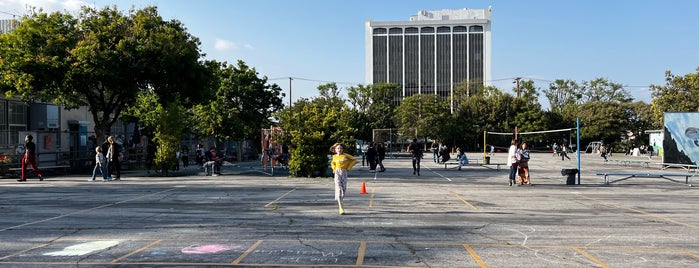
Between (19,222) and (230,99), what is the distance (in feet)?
104

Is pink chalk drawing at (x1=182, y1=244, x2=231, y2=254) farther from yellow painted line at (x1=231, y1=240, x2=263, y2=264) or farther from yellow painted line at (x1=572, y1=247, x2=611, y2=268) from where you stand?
yellow painted line at (x1=572, y1=247, x2=611, y2=268)

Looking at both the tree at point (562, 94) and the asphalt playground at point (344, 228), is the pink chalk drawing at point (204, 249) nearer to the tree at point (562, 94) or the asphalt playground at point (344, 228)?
the asphalt playground at point (344, 228)

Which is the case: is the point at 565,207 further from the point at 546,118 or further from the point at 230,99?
the point at 546,118

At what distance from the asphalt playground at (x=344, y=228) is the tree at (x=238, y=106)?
21057 millimetres

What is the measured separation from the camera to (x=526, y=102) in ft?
281

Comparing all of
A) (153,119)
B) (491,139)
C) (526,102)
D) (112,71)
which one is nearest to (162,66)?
(112,71)

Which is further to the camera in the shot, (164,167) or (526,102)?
(526,102)

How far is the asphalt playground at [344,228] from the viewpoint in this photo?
731 centimetres

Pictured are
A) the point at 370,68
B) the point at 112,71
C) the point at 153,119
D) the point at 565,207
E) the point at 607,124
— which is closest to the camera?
the point at 565,207

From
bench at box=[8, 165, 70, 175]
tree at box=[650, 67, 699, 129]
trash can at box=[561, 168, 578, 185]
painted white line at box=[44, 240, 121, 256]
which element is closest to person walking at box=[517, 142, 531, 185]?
trash can at box=[561, 168, 578, 185]

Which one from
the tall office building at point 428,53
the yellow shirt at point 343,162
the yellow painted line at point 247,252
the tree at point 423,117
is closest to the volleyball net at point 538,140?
the tree at point 423,117

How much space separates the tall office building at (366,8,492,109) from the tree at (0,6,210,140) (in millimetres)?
119096

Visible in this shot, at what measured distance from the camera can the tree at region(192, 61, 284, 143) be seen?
128 feet

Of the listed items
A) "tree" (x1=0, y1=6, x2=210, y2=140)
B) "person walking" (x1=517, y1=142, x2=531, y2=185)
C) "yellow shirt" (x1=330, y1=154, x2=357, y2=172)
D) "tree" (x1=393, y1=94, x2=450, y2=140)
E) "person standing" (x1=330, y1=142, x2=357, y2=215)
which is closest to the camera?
"person standing" (x1=330, y1=142, x2=357, y2=215)
